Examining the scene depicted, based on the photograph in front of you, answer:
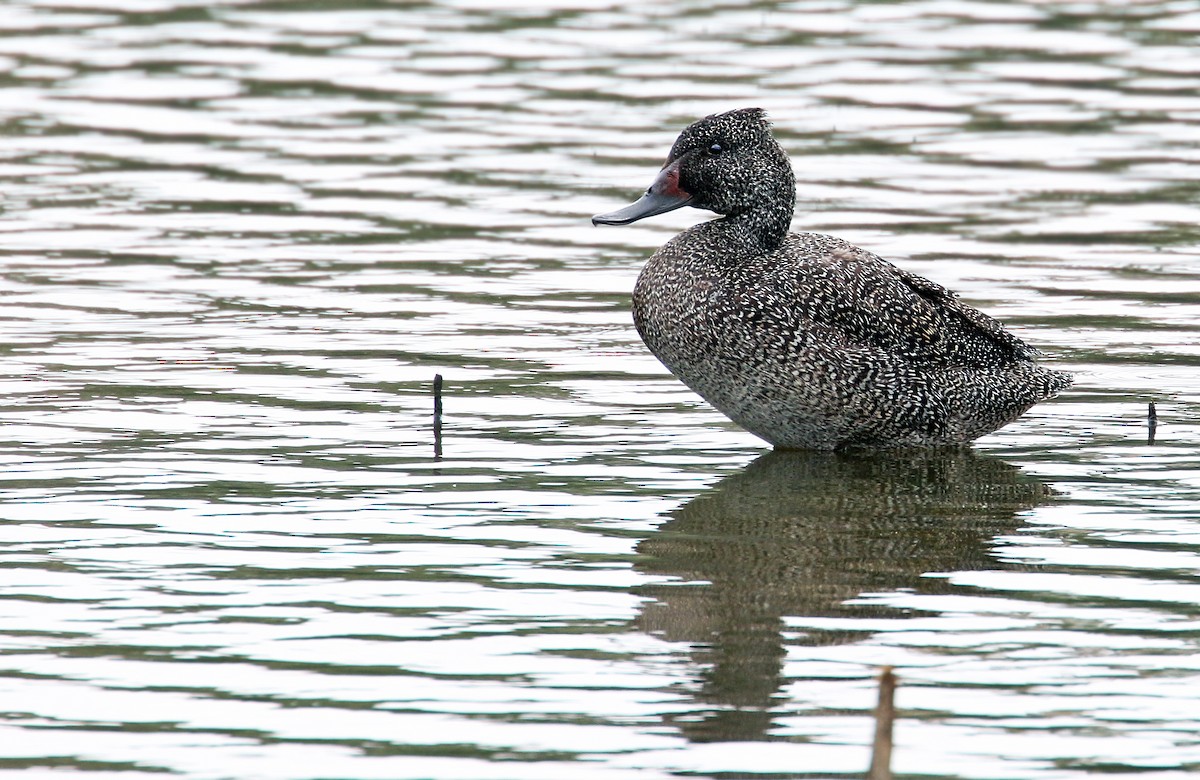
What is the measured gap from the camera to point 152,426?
30.7 ft

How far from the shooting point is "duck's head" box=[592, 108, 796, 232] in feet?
30.7

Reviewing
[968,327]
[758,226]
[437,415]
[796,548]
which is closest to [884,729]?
[796,548]

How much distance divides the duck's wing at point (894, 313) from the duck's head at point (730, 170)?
0.30 meters

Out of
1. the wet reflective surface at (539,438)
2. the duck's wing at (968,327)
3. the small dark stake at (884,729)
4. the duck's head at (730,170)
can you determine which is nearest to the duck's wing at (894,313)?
the duck's wing at (968,327)

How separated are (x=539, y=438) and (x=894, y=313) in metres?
1.57

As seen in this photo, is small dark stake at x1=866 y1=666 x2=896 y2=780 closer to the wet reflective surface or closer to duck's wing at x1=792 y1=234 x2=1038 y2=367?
the wet reflective surface

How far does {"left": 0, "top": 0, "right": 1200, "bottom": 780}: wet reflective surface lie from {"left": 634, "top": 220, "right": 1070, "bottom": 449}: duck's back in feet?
0.76

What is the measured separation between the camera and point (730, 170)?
936 cm

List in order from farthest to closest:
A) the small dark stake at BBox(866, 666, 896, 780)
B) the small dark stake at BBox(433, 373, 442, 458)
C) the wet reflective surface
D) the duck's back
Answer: the small dark stake at BBox(433, 373, 442, 458), the duck's back, the wet reflective surface, the small dark stake at BBox(866, 666, 896, 780)

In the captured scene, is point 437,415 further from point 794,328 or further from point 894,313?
point 894,313

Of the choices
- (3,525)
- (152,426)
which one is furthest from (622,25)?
(3,525)

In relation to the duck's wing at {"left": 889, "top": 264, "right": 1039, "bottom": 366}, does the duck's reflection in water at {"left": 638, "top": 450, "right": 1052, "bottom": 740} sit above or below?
below

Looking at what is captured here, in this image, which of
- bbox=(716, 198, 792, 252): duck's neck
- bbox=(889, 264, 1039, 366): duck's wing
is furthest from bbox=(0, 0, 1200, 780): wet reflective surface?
bbox=(716, 198, 792, 252): duck's neck

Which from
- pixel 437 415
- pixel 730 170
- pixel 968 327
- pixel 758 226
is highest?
pixel 730 170
